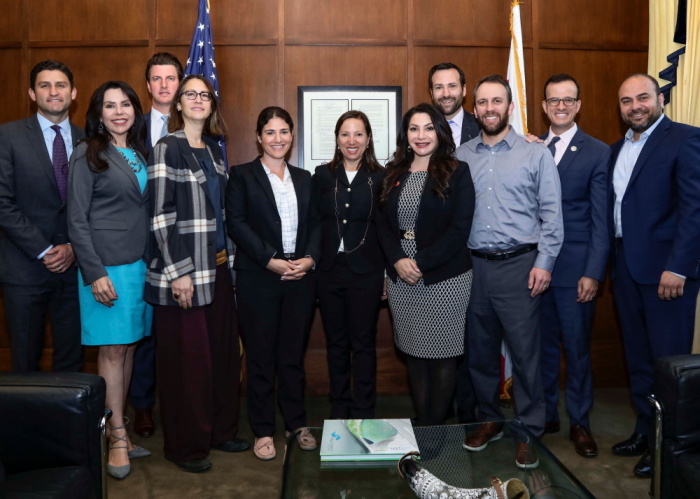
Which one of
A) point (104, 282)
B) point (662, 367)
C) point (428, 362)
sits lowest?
point (428, 362)

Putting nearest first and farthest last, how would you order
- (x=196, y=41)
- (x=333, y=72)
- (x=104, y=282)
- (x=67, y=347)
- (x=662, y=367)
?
(x=662, y=367) < (x=104, y=282) < (x=67, y=347) < (x=196, y=41) < (x=333, y=72)

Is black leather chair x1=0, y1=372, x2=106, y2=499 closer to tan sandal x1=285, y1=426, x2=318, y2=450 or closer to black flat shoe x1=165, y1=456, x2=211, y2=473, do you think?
tan sandal x1=285, y1=426, x2=318, y2=450

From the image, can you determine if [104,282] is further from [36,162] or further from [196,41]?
[196,41]

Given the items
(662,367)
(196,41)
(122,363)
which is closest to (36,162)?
(122,363)

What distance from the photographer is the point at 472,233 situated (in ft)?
9.71

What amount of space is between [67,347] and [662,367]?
273cm

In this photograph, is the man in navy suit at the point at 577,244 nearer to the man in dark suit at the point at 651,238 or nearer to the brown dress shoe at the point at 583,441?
the brown dress shoe at the point at 583,441

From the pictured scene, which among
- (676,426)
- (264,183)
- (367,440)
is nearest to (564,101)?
(264,183)

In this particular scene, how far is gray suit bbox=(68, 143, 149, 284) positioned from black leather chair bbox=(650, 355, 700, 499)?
7.45ft

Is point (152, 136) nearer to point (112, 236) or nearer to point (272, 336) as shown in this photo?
point (112, 236)

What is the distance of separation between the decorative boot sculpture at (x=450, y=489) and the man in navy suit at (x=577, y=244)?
1536 millimetres

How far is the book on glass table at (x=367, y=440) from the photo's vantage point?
6.68 ft

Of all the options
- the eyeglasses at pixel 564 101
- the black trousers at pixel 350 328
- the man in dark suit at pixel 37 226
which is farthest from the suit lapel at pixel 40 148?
the eyeglasses at pixel 564 101

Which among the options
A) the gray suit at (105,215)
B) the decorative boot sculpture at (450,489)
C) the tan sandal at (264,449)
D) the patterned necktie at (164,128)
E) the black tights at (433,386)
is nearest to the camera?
the decorative boot sculpture at (450,489)
